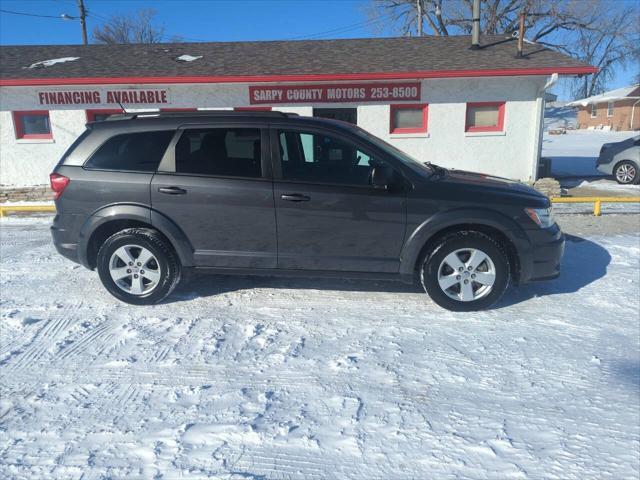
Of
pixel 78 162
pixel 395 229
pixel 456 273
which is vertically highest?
pixel 78 162

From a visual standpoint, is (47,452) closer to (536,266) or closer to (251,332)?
(251,332)

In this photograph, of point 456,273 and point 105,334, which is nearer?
point 105,334

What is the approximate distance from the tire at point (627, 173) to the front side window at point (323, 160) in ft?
36.8

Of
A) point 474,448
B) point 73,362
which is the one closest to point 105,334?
point 73,362

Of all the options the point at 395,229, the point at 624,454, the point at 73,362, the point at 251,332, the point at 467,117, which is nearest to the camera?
the point at 624,454

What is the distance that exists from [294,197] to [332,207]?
1.18 ft

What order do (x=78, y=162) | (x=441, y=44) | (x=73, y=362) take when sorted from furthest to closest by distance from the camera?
(x=441, y=44)
(x=78, y=162)
(x=73, y=362)

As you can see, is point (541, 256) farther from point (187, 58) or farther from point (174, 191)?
point (187, 58)

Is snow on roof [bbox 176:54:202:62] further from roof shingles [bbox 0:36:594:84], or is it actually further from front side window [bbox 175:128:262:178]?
front side window [bbox 175:128:262:178]

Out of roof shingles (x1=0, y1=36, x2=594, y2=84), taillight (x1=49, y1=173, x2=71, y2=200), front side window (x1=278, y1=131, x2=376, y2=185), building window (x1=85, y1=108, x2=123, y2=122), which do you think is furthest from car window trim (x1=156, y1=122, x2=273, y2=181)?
building window (x1=85, y1=108, x2=123, y2=122)

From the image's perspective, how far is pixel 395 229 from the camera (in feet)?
13.1

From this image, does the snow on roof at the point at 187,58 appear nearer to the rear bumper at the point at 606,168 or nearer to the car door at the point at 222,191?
the car door at the point at 222,191

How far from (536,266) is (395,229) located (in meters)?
1.34

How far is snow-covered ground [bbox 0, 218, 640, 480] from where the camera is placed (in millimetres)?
2311
